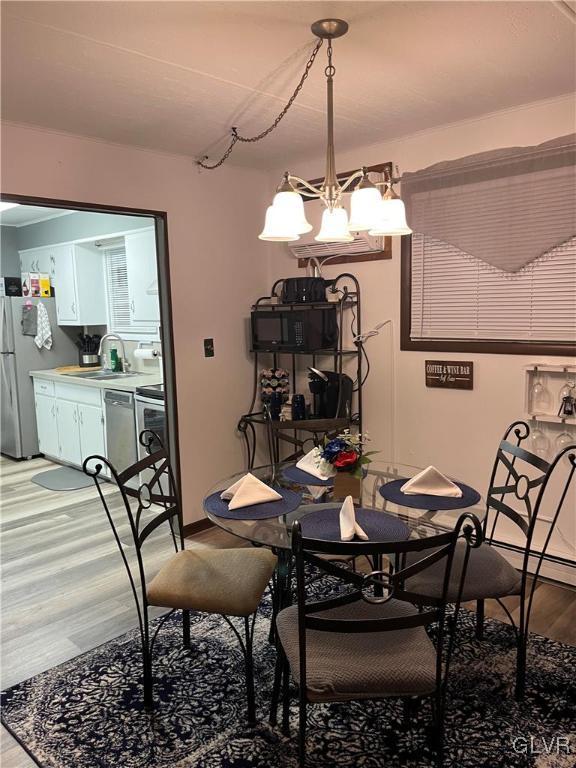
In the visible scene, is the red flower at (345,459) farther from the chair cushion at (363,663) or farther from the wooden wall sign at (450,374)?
the wooden wall sign at (450,374)

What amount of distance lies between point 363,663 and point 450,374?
6.50 ft

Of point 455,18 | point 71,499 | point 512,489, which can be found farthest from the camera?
point 71,499

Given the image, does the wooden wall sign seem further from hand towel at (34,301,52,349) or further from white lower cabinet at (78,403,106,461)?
hand towel at (34,301,52,349)

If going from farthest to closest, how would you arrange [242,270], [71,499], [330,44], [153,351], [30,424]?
1. [30,424]
2. [153,351]
3. [71,499]
4. [242,270]
5. [330,44]

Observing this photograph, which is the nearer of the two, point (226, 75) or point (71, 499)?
point (226, 75)

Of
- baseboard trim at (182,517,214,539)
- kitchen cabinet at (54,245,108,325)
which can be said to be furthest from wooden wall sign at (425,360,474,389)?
kitchen cabinet at (54,245,108,325)

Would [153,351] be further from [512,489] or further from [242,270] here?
[512,489]

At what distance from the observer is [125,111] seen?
8.91 ft

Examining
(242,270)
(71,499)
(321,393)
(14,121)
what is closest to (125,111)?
(14,121)

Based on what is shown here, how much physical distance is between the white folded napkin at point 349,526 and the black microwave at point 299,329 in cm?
185

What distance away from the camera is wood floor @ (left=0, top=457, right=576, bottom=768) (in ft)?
8.21

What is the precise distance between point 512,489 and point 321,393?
1607 mm

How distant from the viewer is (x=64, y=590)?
3.04 metres

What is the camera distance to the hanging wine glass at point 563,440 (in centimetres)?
286
